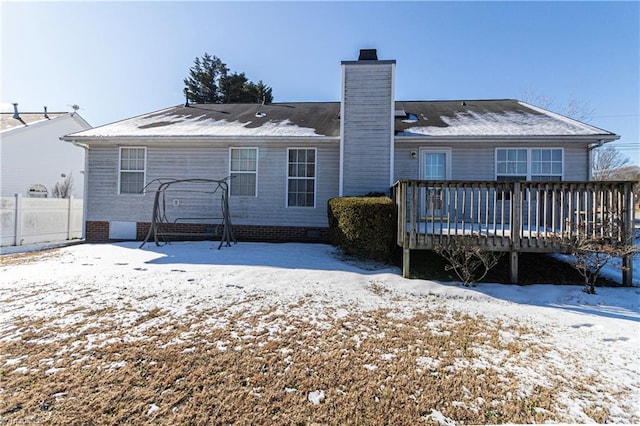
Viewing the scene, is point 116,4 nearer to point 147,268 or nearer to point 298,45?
point 298,45

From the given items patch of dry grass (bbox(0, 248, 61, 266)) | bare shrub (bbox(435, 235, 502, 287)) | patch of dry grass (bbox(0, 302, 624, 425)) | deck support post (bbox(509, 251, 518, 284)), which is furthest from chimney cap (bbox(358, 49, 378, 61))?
patch of dry grass (bbox(0, 248, 61, 266))

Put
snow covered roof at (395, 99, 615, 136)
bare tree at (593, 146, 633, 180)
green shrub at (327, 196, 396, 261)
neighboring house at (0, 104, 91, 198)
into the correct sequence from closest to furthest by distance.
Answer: green shrub at (327, 196, 396, 261) → snow covered roof at (395, 99, 615, 136) → neighboring house at (0, 104, 91, 198) → bare tree at (593, 146, 633, 180)

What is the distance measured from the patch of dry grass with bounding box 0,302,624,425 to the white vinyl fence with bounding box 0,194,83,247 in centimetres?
856

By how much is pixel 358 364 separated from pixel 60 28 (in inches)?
415

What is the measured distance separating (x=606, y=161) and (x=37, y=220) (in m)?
38.6

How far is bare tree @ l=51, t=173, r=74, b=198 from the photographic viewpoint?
719 inches

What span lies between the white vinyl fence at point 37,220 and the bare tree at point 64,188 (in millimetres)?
9274

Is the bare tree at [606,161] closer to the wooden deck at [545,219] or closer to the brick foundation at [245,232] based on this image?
the wooden deck at [545,219]

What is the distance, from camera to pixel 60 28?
7531 millimetres

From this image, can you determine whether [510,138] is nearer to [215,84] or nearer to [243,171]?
[243,171]

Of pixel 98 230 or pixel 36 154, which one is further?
pixel 36 154

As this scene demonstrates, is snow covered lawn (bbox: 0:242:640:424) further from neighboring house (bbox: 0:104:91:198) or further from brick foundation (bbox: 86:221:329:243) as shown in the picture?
neighboring house (bbox: 0:104:91:198)

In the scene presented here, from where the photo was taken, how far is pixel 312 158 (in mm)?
9297

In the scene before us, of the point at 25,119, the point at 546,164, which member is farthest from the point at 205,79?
the point at 546,164
